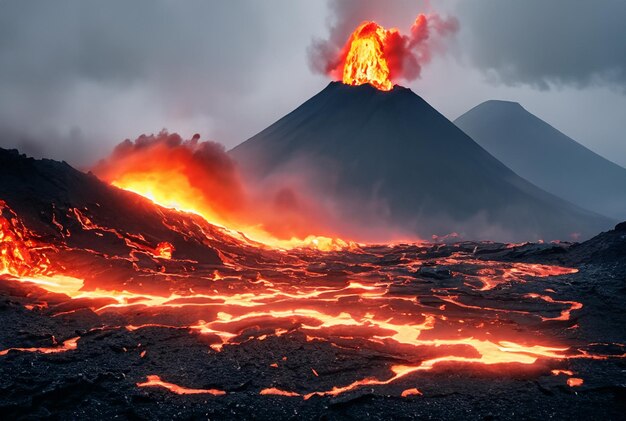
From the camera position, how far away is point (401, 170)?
86500mm

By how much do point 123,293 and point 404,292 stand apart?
39.2ft

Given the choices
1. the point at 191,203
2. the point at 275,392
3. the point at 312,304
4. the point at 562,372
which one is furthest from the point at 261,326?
the point at 191,203

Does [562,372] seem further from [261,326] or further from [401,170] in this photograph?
[401,170]

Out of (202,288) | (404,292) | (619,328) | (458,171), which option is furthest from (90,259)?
(458,171)

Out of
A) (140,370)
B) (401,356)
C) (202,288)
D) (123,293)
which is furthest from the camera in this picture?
(202,288)

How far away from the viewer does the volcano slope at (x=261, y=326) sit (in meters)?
9.05

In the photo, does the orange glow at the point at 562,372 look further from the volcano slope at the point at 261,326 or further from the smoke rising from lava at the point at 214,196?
the smoke rising from lava at the point at 214,196

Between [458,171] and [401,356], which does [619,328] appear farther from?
[458,171]

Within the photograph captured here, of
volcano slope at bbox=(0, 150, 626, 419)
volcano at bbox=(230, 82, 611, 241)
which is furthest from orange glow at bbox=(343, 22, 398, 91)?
volcano slope at bbox=(0, 150, 626, 419)

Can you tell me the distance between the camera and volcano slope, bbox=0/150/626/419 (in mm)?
9055

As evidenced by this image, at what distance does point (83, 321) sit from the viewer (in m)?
14.0

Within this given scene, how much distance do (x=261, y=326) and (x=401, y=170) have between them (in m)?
75.5

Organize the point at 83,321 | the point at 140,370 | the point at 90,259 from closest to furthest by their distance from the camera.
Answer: the point at 140,370, the point at 83,321, the point at 90,259

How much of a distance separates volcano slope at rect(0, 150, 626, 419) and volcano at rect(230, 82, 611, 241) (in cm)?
4641
